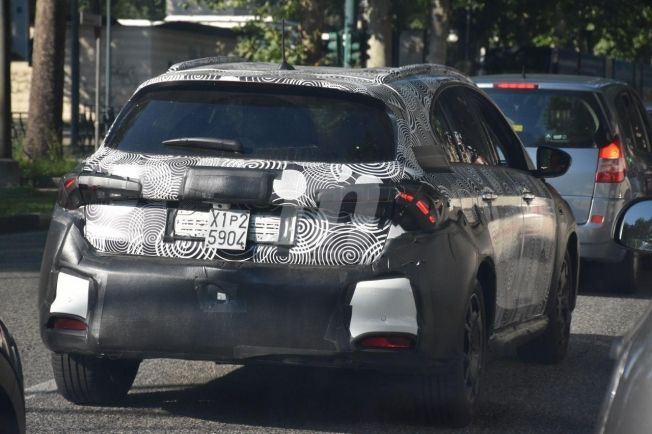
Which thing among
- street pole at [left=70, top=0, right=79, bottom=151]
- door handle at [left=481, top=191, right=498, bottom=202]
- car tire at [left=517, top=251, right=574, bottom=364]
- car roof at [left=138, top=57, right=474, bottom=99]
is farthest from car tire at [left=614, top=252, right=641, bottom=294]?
street pole at [left=70, top=0, right=79, bottom=151]

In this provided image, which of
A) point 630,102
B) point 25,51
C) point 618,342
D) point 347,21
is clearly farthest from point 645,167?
point 347,21

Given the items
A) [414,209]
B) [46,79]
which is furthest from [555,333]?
[46,79]

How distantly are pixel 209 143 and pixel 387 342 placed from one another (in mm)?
1133

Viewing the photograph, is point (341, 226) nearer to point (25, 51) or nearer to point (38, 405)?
point (38, 405)

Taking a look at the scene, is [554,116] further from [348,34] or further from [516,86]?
[348,34]

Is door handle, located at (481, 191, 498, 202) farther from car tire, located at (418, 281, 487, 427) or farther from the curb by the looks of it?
the curb

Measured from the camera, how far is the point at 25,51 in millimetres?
21781

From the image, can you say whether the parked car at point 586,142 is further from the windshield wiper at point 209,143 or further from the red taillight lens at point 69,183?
the red taillight lens at point 69,183

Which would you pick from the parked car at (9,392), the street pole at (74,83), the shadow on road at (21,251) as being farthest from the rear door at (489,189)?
the street pole at (74,83)

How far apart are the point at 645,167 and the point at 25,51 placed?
11937 millimetres

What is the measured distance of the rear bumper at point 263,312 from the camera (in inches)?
231

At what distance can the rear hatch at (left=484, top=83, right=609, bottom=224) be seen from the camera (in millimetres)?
11766

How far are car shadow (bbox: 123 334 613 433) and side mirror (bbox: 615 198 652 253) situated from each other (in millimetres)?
2492

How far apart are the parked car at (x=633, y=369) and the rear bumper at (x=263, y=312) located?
1.95 meters
